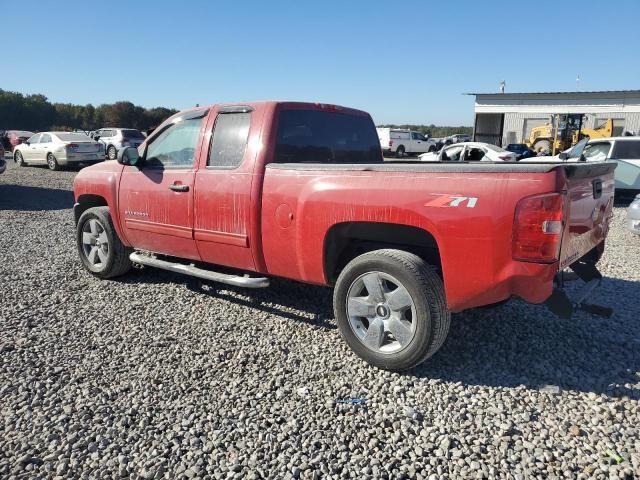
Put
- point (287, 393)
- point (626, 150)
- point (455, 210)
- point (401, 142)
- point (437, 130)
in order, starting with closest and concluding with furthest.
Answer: point (455, 210) → point (287, 393) → point (626, 150) → point (401, 142) → point (437, 130)

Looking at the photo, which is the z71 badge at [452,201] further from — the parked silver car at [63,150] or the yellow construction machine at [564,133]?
the yellow construction machine at [564,133]

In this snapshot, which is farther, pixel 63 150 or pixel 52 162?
pixel 52 162

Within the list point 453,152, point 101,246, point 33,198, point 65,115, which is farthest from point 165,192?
point 65,115

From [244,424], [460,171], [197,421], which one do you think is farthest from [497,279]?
[197,421]

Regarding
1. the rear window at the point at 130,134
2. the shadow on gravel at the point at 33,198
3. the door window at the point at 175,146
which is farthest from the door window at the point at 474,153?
the rear window at the point at 130,134

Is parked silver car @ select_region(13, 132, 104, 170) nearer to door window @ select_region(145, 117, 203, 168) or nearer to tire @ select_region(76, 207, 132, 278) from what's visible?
tire @ select_region(76, 207, 132, 278)

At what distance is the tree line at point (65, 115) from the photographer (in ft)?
181

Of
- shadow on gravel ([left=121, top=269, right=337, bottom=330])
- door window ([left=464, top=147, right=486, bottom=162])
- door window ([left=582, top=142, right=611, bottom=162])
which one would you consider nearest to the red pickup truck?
shadow on gravel ([left=121, top=269, right=337, bottom=330])

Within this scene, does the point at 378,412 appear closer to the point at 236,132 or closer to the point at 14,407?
the point at 14,407

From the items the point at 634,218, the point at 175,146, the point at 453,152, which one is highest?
the point at 175,146

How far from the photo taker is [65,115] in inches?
2335

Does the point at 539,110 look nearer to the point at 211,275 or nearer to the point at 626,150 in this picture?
the point at 626,150

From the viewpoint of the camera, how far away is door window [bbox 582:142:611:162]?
41.1 ft

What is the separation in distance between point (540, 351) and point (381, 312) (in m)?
1.36
